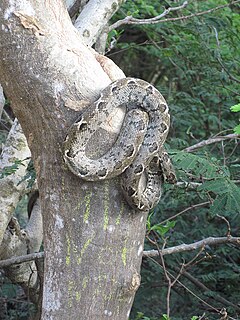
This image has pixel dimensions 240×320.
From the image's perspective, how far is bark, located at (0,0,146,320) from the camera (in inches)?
80.4

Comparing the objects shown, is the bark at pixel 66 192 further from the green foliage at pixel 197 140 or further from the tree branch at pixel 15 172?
the green foliage at pixel 197 140

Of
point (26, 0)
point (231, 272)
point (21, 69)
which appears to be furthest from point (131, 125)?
point (231, 272)

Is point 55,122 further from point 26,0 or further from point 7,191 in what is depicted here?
point 7,191

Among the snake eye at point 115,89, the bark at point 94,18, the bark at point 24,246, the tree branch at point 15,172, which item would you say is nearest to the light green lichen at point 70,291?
the snake eye at point 115,89

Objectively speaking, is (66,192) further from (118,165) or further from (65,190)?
(118,165)

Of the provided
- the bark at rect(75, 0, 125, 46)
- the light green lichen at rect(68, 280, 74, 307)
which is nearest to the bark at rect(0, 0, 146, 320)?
the light green lichen at rect(68, 280, 74, 307)

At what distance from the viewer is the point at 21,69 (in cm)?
206

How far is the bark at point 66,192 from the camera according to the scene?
2043mm

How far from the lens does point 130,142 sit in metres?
2.10

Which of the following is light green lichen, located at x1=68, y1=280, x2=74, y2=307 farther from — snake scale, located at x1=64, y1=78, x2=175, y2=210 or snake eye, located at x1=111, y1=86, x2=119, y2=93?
snake eye, located at x1=111, y1=86, x2=119, y2=93

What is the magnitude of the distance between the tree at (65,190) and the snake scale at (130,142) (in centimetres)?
4

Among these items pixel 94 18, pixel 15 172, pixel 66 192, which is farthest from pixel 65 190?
pixel 94 18

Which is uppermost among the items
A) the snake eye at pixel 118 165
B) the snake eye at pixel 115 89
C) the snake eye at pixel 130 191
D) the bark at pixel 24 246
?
the snake eye at pixel 115 89

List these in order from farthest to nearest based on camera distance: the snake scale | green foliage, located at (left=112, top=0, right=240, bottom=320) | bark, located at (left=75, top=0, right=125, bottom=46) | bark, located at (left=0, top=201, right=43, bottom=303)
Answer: green foliage, located at (left=112, top=0, right=240, bottom=320) < bark, located at (left=0, top=201, right=43, bottom=303) < bark, located at (left=75, top=0, right=125, bottom=46) < the snake scale
